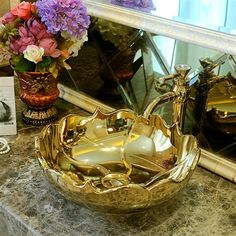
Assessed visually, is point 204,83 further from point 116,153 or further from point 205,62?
point 116,153

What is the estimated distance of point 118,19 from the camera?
1221mm

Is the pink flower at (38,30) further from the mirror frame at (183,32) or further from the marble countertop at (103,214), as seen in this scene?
the marble countertop at (103,214)

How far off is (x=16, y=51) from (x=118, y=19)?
0.27m

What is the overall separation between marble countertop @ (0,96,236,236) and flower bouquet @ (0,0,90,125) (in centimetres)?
24

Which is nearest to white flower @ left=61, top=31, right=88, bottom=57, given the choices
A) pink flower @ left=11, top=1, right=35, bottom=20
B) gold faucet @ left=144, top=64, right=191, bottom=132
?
pink flower @ left=11, top=1, right=35, bottom=20

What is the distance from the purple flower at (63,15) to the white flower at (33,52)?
5 cm

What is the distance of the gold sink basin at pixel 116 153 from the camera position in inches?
35.9

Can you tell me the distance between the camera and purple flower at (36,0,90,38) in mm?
1099

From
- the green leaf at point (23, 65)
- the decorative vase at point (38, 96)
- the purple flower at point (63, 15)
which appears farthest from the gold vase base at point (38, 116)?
the purple flower at point (63, 15)

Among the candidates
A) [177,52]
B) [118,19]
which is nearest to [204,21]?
[177,52]

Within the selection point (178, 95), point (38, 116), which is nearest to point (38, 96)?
point (38, 116)

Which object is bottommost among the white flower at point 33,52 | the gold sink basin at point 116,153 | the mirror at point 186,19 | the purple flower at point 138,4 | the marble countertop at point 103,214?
the marble countertop at point 103,214

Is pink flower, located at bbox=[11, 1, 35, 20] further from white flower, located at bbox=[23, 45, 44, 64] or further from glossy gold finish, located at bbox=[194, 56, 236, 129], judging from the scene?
glossy gold finish, located at bbox=[194, 56, 236, 129]

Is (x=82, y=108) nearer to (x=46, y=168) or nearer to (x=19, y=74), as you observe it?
Answer: (x=19, y=74)
